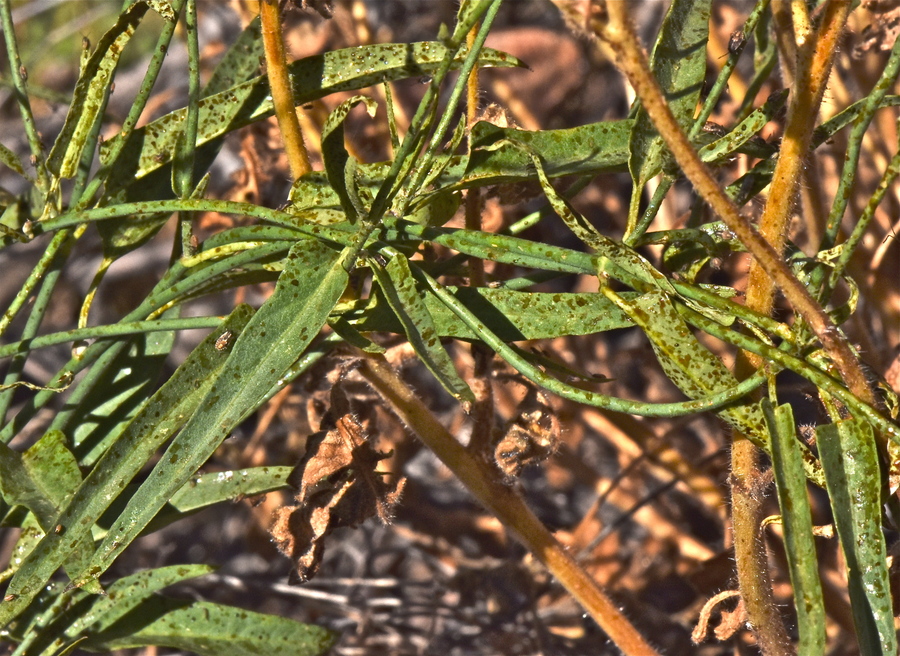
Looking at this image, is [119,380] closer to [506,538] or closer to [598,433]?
[506,538]

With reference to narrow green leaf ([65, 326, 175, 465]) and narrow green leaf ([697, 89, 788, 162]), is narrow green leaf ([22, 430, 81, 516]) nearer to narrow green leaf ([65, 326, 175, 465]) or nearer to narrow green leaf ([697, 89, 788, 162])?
narrow green leaf ([65, 326, 175, 465])

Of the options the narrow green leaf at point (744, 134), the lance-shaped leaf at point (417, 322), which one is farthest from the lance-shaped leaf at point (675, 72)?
the lance-shaped leaf at point (417, 322)

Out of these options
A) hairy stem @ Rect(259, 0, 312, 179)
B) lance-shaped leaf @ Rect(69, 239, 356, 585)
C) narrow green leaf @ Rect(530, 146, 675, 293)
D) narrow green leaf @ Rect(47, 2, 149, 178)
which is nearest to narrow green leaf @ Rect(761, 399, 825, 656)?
narrow green leaf @ Rect(530, 146, 675, 293)

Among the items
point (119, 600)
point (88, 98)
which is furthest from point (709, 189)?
point (119, 600)

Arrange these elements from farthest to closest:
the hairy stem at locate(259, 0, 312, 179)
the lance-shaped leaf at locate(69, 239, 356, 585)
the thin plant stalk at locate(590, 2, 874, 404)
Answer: the hairy stem at locate(259, 0, 312, 179) → the lance-shaped leaf at locate(69, 239, 356, 585) → the thin plant stalk at locate(590, 2, 874, 404)

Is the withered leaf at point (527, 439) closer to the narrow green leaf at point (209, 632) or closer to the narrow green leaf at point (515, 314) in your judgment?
the narrow green leaf at point (515, 314)

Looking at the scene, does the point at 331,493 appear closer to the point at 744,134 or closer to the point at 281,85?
the point at 281,85

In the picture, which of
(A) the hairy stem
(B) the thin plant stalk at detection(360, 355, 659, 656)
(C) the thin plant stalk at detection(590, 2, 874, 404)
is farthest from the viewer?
(B) the thin plant stalk at detection(360, 355, 659, 656)

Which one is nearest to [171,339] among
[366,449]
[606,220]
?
[366,449]
